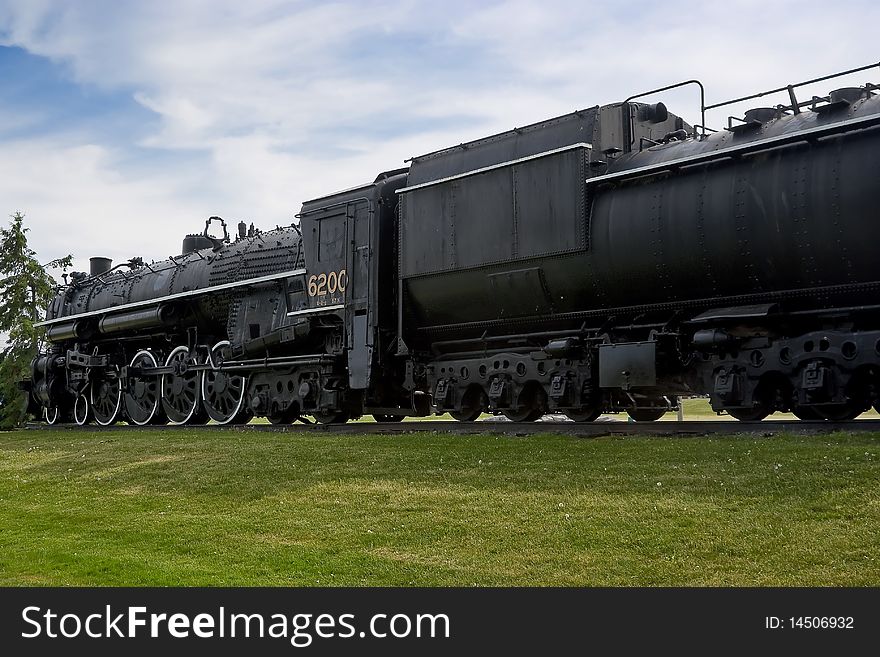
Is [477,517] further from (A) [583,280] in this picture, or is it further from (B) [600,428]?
(A) [583,280]

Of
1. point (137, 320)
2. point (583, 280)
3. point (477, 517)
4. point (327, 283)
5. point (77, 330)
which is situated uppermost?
point (327, 283)

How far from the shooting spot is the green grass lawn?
668 cm

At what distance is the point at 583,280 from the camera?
13109mm

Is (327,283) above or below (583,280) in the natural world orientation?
above

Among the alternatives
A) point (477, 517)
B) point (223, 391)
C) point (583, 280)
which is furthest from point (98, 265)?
point (477, 517)

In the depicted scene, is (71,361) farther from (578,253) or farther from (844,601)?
(844,601)

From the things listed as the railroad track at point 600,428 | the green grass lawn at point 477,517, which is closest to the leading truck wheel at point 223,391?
the railroad track at point 600,428

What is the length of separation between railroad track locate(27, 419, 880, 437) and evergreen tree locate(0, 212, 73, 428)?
12181 millimetres

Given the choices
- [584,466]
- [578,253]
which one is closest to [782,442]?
[584,466]

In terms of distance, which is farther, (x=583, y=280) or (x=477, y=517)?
(x=583, y=280)

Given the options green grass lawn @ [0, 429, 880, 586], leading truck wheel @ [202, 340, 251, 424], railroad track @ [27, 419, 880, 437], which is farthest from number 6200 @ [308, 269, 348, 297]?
green grass lawn @ [0, 429, 880, 586]

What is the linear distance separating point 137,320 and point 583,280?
1345 centimetres

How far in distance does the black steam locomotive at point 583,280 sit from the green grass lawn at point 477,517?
1.51 m

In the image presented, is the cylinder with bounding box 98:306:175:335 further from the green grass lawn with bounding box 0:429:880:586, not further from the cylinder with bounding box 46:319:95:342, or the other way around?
the green grass lawn with bounding box 0:429:880:586
